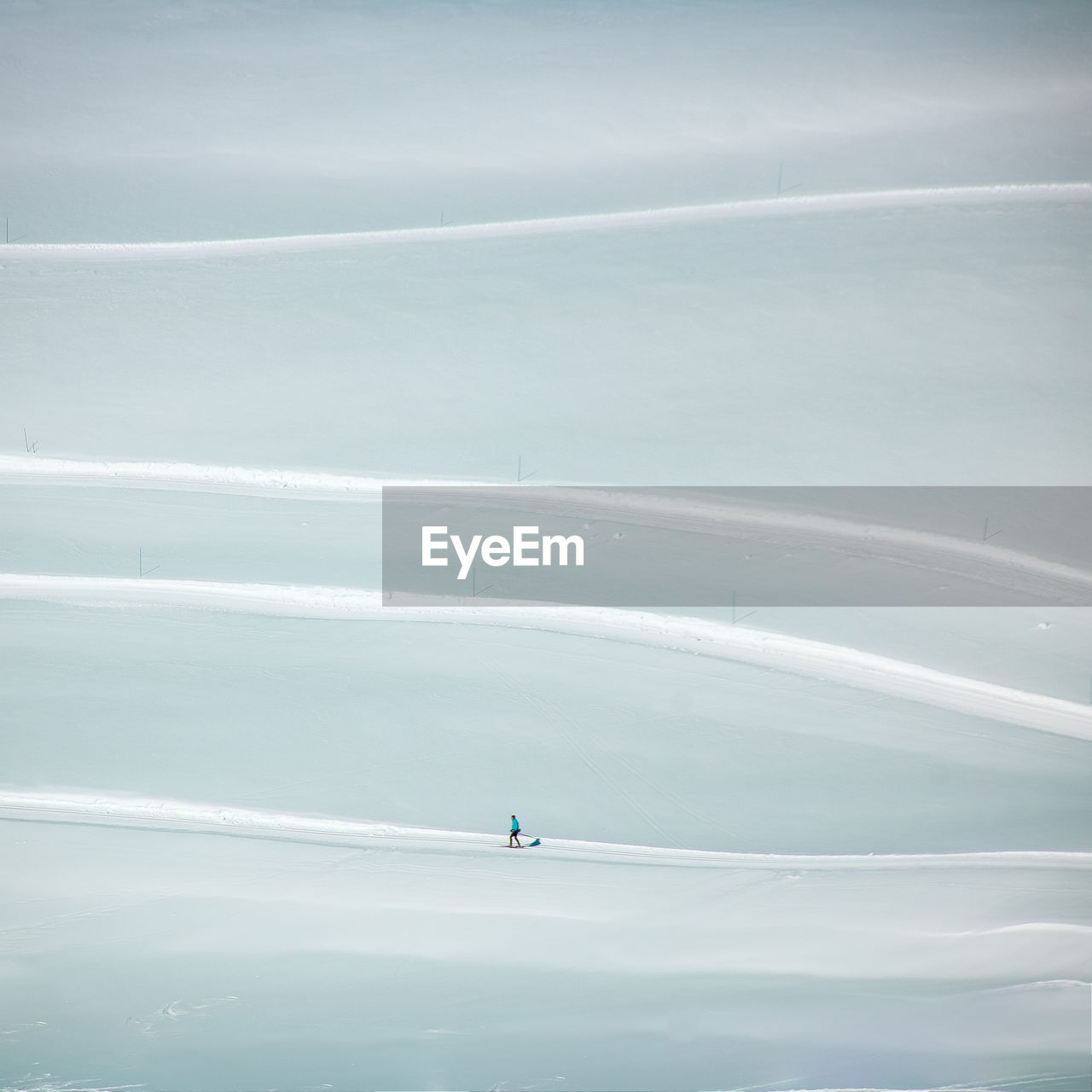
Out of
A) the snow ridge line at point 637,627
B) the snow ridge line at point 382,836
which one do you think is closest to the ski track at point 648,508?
the snow ridge line at point 637,627

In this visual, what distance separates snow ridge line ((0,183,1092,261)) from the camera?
68.7 feet

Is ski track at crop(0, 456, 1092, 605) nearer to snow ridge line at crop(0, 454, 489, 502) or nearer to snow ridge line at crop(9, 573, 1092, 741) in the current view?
snow ridge line at crop(0, 454, 489, 502)

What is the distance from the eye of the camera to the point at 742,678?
14797mm

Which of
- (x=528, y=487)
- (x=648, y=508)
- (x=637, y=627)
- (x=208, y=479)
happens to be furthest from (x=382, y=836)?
(x=208, y=479)

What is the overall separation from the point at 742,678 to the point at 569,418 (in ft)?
17.8

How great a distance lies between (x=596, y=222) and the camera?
2119 cm

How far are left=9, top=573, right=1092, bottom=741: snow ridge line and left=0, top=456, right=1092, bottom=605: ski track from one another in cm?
193

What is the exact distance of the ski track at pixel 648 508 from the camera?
1666 centimetres

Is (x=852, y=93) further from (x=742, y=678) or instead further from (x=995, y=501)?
(x=742, y=678)

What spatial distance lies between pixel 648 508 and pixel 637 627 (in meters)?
2.43

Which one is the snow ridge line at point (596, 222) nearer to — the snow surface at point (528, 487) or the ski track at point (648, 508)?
the snow surface at point (528, 487)

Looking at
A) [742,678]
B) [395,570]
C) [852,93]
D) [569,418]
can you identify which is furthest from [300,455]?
[852,93]

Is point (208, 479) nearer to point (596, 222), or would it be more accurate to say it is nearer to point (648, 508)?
point (648, 508)

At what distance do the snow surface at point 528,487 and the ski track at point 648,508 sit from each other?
79 millimetres
